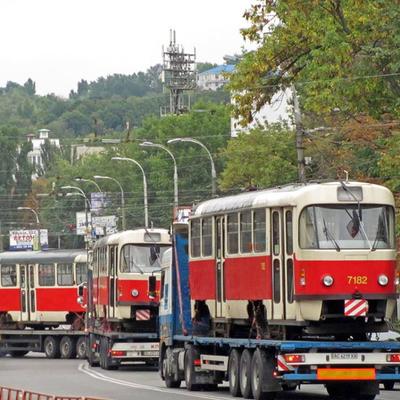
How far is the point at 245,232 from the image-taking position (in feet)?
99.4

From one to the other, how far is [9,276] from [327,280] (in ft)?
115

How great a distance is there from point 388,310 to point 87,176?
12482 cm

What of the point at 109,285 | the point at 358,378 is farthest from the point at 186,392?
the point at 109,285

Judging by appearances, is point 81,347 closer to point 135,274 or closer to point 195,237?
point 135,274

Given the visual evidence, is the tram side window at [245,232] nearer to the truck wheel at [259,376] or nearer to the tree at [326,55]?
the truck wheel at [259,376]

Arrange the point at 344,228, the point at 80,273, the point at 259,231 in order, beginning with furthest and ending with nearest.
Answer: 1. the point at 80,273
2. the point at 259,231
3. the point at 344,228

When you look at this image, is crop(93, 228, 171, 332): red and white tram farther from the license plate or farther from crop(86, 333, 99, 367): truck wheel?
the license plate

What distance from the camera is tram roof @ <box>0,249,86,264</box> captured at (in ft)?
196

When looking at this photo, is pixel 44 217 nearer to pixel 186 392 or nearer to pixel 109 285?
pixel 109 285

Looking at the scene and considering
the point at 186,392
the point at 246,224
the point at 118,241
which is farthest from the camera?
the point at 118,241

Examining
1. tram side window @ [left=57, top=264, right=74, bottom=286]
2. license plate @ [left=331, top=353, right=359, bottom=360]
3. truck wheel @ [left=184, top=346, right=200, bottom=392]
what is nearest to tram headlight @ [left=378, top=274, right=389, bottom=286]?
license plate @ [left=331, top=353, right=359, bottom=360]

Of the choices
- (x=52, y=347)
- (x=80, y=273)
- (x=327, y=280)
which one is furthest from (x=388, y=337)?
(x=80, y=273)

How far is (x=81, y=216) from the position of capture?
12569cm

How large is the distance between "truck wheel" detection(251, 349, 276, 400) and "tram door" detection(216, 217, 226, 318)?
3.02 meters
